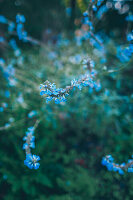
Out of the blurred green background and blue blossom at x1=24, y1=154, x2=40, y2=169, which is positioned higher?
the blurred green background

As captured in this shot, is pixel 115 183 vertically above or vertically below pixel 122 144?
below

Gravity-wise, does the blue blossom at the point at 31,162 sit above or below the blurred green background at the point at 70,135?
below

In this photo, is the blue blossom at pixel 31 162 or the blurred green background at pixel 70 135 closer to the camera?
the blue blossom at pixel 31 162

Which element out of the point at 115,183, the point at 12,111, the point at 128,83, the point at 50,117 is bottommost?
the point at 115,183

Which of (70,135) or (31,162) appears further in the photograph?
(70,135)

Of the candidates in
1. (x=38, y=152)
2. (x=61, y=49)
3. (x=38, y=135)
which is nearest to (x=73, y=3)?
(x=61, y=49)

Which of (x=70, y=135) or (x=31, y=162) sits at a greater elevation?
(x=70, y=135)

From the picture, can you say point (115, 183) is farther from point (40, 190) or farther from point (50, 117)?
point (50, 117)

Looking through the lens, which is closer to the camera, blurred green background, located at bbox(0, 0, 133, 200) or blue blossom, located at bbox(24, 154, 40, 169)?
blue blossom, located at bbox(24, 154, 40, 169)
